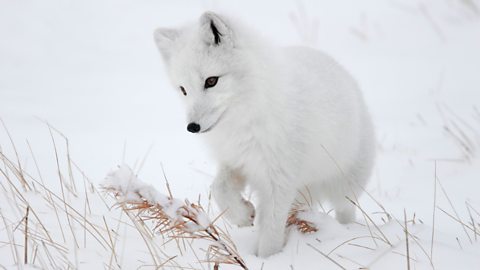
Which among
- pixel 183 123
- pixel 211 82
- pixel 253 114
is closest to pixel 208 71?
pixel 211 82

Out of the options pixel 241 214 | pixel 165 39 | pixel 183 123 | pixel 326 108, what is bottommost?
pixel 183 123

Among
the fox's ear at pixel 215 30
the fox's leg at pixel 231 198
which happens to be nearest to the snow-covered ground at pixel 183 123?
the fox's leg at pixel 231 198

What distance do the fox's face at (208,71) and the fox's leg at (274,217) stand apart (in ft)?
1.73

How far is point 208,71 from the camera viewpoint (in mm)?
2992

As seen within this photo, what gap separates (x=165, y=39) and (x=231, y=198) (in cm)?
107

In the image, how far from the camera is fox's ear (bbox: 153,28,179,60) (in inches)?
132

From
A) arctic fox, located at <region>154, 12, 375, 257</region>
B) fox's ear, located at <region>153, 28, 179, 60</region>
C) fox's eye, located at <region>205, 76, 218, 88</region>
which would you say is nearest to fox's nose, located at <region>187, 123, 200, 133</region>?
arctic fox, located at <region>154, 12, 375, 257</region>

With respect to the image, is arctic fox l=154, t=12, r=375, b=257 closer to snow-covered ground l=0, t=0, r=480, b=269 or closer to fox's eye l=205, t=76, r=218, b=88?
fox's eye l=205, t=76, r=218, b=88

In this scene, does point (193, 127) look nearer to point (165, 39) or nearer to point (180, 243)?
point (180, 243)

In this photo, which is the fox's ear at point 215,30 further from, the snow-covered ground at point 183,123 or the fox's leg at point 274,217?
the fox's leg at point 274,217

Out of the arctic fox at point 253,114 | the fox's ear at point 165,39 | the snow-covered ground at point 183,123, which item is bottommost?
the snow-covered ground at point 183,123

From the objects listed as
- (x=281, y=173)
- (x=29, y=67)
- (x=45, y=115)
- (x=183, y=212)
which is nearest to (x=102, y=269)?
(x=183, y=212)

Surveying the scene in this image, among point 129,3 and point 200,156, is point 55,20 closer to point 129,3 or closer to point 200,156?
point 129,3

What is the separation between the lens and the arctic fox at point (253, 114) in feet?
9.87
